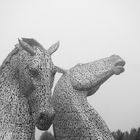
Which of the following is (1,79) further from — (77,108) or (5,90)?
(77,108)

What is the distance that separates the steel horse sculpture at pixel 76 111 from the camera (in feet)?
8.57

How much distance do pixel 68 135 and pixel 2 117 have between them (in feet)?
2.80

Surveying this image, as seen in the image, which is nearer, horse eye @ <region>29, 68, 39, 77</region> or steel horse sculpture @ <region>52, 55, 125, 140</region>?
horse eye @ <region>29, 68, 39, 77</region>

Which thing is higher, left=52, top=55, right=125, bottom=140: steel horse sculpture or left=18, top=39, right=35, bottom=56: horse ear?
left=18, top=39, right=35, bottom=56: horse ear

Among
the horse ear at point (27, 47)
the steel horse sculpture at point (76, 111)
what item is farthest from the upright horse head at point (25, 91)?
the steel horse sculpture at point (76, 111)

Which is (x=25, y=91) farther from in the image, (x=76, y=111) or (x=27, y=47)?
(x=76, y=111)

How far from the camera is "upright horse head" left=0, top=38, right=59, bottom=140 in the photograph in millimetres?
1836

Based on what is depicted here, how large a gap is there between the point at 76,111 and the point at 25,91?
798 millimetres

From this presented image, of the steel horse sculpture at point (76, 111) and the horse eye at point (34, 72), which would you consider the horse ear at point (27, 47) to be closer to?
the horse eye at point (34, 72)

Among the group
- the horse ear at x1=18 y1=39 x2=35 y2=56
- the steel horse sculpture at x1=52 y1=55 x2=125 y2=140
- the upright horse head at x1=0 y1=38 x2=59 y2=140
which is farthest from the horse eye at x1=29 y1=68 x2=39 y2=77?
the steel horse sculpture at x1=52 y1=55 x2=125 y2=140

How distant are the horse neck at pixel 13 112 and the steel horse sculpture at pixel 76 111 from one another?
72cm

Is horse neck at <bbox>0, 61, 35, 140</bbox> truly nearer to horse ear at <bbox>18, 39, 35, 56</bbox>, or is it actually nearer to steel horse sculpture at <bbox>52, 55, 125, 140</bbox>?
horse ear at <bbox>18, 39, 35, 56</bbox>

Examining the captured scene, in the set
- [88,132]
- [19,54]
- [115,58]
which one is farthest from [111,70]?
[19,54]

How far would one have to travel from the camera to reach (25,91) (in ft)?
6.31
